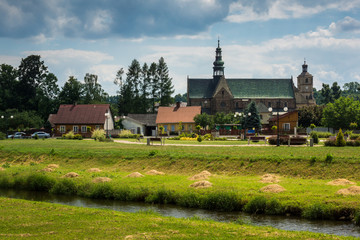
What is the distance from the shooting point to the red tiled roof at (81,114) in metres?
74.4

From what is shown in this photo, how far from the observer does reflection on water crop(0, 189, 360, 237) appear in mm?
15711

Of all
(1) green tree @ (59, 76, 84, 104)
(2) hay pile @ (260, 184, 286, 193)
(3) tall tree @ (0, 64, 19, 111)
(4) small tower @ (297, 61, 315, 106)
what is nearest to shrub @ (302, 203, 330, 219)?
(2) hay pile @ (260, 184, 286, 193)

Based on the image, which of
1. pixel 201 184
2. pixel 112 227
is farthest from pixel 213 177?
pixel 112 227

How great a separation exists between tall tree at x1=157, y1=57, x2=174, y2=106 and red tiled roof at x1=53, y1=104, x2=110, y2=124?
22670 millimetres

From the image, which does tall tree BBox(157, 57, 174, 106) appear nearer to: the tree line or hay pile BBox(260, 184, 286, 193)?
the tree line

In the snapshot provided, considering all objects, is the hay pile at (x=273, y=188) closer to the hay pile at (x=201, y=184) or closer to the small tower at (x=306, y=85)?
the hay pile at (x=201, y=184)

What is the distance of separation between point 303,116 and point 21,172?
60.0m

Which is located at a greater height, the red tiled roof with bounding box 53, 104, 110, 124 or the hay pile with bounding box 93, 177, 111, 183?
the red tiled roof with bounding box 53, 104, 110, 124

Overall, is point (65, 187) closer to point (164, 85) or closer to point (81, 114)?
point (81, 114)

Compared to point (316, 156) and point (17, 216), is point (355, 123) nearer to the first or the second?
point (316, 156)

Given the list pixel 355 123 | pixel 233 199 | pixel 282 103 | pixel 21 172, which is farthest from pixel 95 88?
pixel 233 199

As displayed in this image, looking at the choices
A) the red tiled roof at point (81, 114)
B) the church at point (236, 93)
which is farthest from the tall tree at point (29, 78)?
the church at point (236, 93)

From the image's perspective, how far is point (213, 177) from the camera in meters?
24.5

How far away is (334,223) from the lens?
16500 mm
